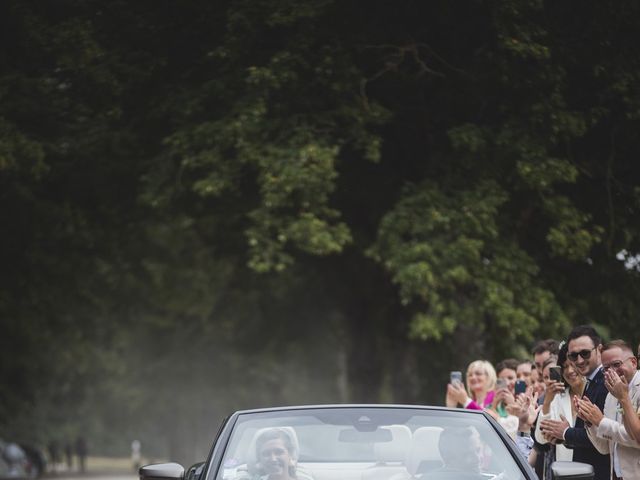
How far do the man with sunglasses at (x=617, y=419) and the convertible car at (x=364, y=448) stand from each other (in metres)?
1.16

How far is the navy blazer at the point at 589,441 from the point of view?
27.0 ft

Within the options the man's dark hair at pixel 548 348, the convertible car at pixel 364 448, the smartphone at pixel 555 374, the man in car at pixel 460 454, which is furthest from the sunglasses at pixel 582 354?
the man in car at pixel 460 454

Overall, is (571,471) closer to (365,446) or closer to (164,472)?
(365,446)

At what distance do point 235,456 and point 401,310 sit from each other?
18.6 meters

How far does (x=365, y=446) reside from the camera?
6.59 m

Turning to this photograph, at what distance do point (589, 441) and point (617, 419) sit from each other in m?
0.29

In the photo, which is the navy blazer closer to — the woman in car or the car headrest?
the car headrest

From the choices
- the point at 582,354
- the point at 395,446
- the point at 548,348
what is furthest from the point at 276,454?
the point at 548,348

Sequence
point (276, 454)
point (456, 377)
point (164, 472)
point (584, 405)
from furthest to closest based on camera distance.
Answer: point (456, 377), point (584, 405), point (164, 472), point (276, 454)

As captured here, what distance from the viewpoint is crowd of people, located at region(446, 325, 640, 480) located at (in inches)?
305

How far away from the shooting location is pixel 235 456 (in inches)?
259

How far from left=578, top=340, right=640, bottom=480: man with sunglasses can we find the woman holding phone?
1.12ft

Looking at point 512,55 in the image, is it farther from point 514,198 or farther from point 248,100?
point 248,100

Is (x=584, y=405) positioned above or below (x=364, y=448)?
below
